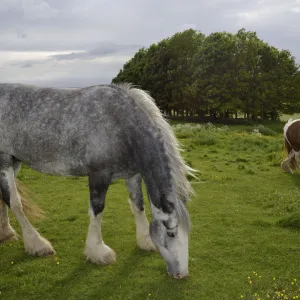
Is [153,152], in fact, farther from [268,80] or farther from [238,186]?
[268,80]

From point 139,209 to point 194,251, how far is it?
1347 millimetres

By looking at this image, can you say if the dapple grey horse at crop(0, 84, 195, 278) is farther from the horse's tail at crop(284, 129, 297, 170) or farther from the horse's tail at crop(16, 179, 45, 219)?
the horse's tail at crop(284, 129, 297, 170)

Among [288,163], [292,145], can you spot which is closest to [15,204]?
[288,163]

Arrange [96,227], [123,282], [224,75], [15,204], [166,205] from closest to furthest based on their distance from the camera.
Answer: [166,205] < [123,282] < [96,227] < [15,204] < [224,75]

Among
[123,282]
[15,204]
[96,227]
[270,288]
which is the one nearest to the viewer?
[270,288]

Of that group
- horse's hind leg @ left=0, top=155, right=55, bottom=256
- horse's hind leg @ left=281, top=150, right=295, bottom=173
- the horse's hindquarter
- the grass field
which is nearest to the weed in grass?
the grass field

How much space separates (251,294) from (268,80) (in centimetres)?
3846

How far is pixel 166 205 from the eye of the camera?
560cm

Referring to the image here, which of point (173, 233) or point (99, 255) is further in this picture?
point (99, 255)

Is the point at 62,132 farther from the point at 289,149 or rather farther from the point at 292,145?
the point at 289,149

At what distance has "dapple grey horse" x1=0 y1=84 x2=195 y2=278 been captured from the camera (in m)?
5.71

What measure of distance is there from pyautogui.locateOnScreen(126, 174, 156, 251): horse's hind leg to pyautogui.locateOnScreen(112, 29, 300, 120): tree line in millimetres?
30380

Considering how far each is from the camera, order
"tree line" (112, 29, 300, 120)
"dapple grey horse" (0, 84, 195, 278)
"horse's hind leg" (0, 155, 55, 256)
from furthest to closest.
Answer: "tree line" (112, 29, 300, 120), "horse's hind leg" (0, 155, 55, 256), "dapple grey horse" (0, 84, 195, 278)

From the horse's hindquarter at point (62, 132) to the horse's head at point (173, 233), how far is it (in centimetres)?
112
